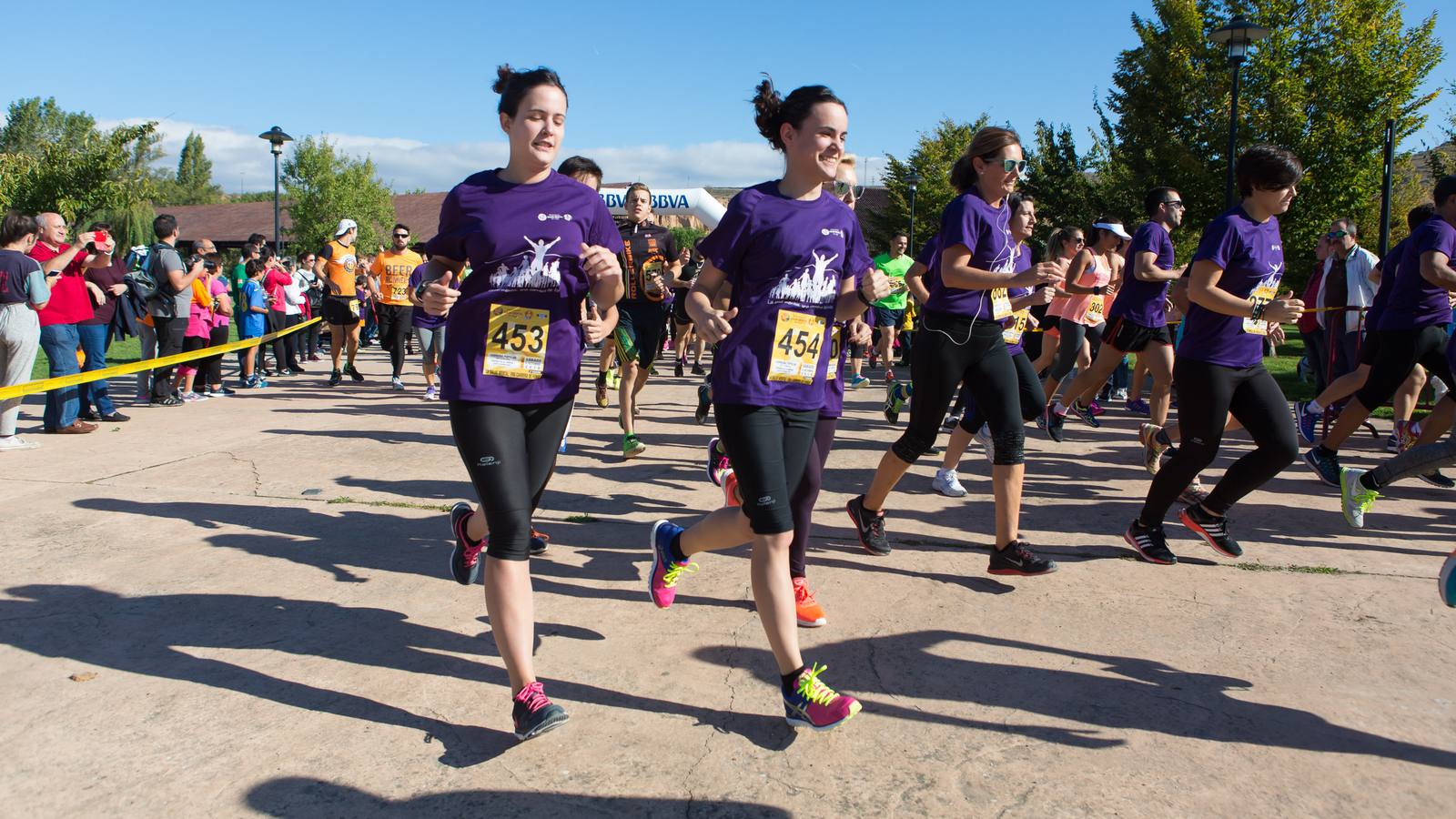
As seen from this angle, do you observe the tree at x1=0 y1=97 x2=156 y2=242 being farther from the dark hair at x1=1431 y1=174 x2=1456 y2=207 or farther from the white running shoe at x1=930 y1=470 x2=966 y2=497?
the dark hair at x1=1431 y1=174 x2=1456 y2=207

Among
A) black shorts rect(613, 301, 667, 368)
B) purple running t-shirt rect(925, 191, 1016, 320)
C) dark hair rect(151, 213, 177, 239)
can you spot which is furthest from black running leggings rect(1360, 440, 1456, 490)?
dark hair rect(151, 213, 177, 239)

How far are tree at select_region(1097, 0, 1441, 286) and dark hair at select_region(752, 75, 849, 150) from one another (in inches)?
809

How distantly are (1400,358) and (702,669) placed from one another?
5.05 meters

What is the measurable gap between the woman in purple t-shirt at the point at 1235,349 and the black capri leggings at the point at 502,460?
10.1ft

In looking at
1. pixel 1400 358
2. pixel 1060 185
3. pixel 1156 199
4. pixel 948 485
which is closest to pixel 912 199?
pixel 1060 185

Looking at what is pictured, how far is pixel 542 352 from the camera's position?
3.16 meters

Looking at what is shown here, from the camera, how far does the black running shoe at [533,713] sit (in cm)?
289

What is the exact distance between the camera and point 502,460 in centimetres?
304

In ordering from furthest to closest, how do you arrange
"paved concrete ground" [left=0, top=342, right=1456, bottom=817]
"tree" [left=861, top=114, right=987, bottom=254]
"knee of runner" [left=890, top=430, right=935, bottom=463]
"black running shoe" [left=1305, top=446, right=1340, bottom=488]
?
1. "tree" [left=861, top=114, right=987, bottom=254]
2. "black running shoe" [left=1305, top=446, right=1340, bottom=488]
3. "knee of runner" [left=890, top=430, right=935, bottom=463]
4. "paved concrete ground" [left=0, top=342, right=1456, bottom=817]

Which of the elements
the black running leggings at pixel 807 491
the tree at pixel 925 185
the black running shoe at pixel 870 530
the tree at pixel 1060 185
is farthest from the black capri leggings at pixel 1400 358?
the tree at pixel 925 185

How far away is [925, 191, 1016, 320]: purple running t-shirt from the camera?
A: 4.39m

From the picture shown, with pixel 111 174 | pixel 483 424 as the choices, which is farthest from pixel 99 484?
pixel 111 174

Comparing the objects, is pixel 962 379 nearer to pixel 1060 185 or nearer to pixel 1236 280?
pixel 1236 280

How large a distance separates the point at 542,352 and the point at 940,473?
3794 millimetres
